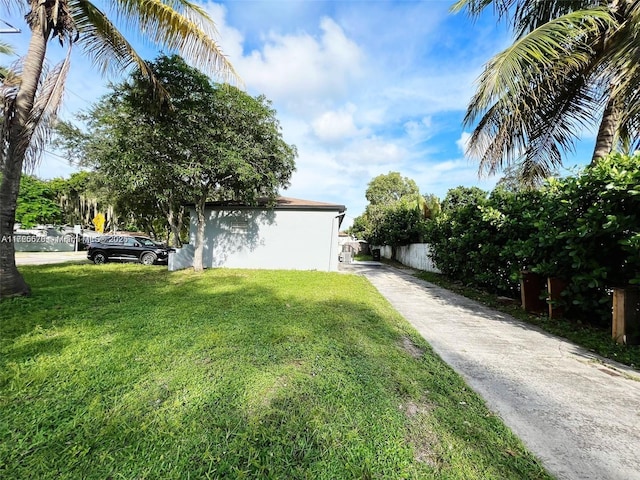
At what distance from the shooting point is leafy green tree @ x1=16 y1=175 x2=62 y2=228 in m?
24.2

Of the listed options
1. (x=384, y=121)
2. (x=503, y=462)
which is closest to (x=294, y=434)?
(x=503, y=462)

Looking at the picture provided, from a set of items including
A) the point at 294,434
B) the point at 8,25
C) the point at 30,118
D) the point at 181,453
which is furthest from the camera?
A: the point at 8,25

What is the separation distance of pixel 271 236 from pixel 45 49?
850cm

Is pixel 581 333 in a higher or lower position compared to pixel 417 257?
lower

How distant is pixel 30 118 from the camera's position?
498 cm

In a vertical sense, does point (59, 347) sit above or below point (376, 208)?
below

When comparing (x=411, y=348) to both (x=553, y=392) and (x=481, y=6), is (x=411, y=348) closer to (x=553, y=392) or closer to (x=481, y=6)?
(x=553, y=392)

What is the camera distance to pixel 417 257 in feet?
57.1

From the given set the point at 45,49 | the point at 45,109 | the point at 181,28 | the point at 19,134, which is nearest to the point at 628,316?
the point at 181,28

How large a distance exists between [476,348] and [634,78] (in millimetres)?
4826

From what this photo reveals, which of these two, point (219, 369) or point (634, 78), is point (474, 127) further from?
point (219, 369)

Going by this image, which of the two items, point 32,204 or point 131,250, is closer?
point 131,250

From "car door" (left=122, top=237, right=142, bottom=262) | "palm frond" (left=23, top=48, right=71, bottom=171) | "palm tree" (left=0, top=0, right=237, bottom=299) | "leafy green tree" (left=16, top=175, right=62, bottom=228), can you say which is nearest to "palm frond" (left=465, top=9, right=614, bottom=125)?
"palm tree" (left=0, top=0, right=237, bottom=299)

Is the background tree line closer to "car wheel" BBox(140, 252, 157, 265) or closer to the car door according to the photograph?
"car wheel" BBox(140, 252, 157, 265)
